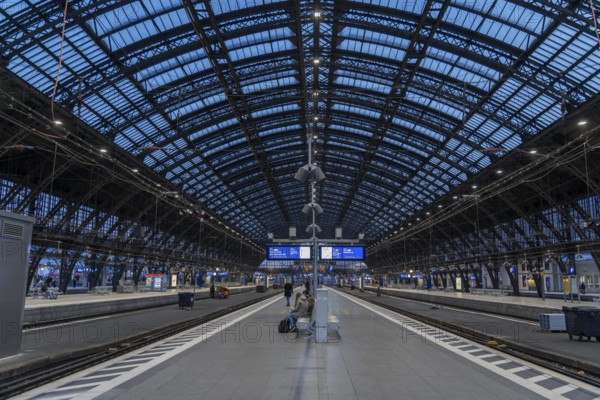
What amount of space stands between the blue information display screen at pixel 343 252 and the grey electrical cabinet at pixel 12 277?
87.7 ft

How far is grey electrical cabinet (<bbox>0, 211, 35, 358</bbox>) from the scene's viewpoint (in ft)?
34.1

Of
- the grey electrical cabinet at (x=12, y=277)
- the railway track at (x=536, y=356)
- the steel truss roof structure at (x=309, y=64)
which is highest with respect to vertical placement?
the steel truss roof structure at (x=309, y=64)

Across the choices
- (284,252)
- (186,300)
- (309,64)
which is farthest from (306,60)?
(186,300)

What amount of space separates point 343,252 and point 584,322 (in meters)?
22.9

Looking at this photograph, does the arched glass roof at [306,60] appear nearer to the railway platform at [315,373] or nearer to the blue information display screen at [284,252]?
the blue information display screen at [284,252]

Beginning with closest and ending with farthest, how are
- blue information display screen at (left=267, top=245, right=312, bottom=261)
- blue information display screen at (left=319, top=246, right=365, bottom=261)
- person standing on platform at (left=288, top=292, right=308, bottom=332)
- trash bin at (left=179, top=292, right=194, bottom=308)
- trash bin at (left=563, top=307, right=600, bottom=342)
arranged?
trash bin at (left=563, top=307, right=600, bottom=342) < person standing on platform at (left=288, top=292, right=308, bottom=332) < trash bin at (left=179, top=292, right=194, bottom=308) < blue information display screen at (left=319, top=246, right=365, bottom=261) < blue information display screen at (left=267, top=245, right=312, bottom=261)

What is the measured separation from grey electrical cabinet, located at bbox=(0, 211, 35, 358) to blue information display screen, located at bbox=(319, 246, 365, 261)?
87.7 feet

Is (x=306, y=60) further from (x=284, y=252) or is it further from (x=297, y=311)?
(x=297, y=311)

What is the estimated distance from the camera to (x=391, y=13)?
1196 inches

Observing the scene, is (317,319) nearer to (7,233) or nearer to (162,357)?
(162,357)

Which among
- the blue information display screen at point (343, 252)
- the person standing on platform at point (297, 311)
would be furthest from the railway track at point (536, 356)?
the blue information display screen at point (343, 252)

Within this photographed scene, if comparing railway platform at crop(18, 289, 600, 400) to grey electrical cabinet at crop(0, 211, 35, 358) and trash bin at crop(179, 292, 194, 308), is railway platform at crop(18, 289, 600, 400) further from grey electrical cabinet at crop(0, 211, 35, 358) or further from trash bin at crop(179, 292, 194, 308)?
trash bin at crop(179, 292, 194, 308)

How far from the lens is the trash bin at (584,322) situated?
49.1 ft

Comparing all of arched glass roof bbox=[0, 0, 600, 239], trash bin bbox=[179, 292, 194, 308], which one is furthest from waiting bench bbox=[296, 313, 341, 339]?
arched glass roof bbox=[0, 0, 600, 239]
